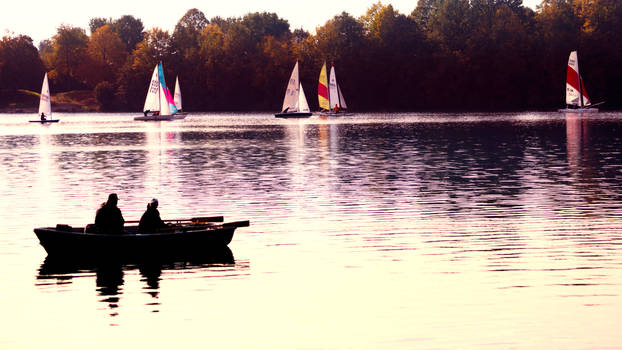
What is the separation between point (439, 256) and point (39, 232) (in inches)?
480

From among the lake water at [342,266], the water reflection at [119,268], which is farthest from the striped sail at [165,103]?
the water reflection at [119,268]

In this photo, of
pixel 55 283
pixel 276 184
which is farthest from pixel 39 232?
pixel 276 184

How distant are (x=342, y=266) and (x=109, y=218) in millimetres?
7203

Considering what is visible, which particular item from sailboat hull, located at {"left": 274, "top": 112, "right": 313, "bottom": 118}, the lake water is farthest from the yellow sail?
the lake water

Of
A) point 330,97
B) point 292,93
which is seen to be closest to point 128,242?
point 292,93

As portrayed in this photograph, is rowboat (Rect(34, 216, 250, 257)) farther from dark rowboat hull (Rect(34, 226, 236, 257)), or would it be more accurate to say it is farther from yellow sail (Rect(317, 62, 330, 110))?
yellow sail (Rect(317, 62, 330, 110))

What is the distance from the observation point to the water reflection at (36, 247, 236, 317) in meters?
26.9

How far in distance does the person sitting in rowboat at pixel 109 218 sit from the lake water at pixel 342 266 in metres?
1.53

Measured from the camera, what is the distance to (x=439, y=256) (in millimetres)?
30000

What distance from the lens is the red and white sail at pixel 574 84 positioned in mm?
168750

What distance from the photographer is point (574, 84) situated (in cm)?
17212

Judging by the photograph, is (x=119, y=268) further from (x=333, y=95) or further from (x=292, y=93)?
(x=333, y=95)

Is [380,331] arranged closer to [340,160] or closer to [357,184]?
[357,184]

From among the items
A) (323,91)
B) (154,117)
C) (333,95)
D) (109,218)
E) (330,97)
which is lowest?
(109,218)
